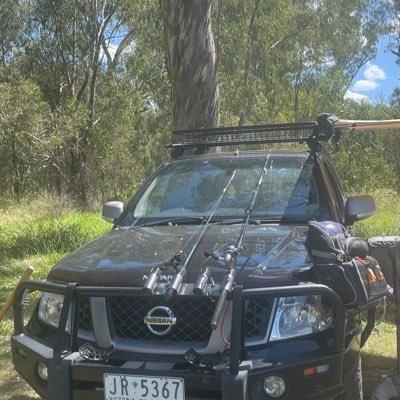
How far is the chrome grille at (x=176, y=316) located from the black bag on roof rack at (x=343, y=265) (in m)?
0.60

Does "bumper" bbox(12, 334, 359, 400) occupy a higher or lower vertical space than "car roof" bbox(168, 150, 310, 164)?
lower

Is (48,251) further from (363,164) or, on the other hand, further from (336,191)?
(363,164)

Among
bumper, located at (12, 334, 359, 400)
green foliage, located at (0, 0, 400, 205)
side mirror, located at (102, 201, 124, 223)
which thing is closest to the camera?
bumper, located at (12, 334, 359, 400)

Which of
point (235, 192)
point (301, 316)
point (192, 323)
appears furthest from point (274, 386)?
point (235, 192)

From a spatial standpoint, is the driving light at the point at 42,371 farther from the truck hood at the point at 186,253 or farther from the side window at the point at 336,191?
the side window at the point at 336,191

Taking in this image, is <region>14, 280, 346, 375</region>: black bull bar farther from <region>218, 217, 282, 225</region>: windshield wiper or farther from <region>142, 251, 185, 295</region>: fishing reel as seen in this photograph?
<region>218, 217, 282, 225</region>: windshield wiper

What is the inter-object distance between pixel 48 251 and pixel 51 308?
6.42m

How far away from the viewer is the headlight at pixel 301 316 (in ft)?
9.22

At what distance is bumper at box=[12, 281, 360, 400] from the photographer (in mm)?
2588

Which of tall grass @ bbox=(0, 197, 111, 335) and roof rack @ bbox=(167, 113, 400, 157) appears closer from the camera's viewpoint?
roof rack @ bbox=(167, 113, 400, 157)

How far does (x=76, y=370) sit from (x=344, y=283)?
1.37 metres

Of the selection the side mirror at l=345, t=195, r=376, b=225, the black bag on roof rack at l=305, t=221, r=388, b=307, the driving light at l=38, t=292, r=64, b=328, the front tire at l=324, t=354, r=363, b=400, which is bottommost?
the front tire at l=324, t=354, r=363, b=400

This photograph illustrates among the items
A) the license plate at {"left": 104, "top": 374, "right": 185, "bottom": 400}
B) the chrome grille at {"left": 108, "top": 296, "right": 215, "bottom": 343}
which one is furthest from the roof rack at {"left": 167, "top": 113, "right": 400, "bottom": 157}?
the license plate at {"left": 104, "top": 374, "right": 185, "bottom": 400}

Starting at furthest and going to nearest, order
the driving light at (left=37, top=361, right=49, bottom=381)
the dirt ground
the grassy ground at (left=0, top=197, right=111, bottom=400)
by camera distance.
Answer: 1. the grassy ground at (left=0, top=197, right=111, bottom=400)
2. the dirt ground
3. the driving light at (left=37, top=361, right=49, bottom=381)
